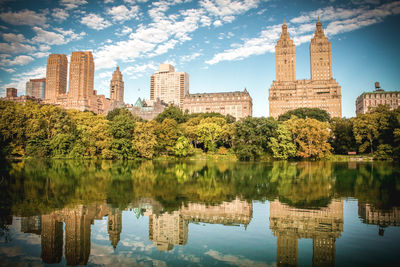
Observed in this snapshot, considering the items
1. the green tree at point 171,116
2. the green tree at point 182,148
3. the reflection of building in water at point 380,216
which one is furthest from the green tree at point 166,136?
the reflection of building in water at point 380,216

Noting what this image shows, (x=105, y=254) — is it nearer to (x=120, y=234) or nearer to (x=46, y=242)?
(x=120, y=234)

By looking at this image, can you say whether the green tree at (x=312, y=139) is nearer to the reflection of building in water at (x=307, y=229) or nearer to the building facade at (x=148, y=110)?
the reflection of building in water at (x=307, y=229)

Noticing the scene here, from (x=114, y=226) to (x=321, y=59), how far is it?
151m

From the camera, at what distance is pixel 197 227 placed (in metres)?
10.7

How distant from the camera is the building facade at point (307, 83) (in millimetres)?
131375

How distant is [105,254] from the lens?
820cm

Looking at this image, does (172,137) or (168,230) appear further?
(172,137)

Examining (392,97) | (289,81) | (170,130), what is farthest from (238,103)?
(170,130)

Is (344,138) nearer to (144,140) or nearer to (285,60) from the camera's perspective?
(144,140)

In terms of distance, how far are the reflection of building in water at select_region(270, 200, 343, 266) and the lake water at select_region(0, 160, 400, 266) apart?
0.03 meters

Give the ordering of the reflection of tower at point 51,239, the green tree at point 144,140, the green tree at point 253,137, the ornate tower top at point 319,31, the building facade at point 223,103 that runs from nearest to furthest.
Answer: the reflection of tower at point 51,239 < the green tree at point 253,137 < the green tree at point 144,140 < the building facade at point 223,103 < the ornate tower top at point 319,31

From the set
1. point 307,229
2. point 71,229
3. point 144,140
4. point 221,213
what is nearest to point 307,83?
point 144,140

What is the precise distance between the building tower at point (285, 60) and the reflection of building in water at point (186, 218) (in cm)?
13906

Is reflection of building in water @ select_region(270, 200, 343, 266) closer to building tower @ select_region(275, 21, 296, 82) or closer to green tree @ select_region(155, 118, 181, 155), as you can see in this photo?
green tree @ select_region(155, 118, 181, 155)
